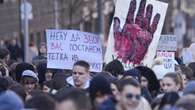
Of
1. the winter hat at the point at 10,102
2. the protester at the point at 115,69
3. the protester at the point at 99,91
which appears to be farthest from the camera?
the protester at the point at 115,69

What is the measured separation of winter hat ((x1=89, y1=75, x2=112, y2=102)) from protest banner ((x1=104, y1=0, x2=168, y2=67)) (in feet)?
19.2

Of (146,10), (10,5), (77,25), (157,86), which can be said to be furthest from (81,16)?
(157,86)

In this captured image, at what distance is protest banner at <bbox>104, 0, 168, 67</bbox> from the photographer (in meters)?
17.5

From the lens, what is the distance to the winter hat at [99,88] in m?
11.4

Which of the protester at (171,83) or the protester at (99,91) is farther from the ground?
the protester at (99,91)

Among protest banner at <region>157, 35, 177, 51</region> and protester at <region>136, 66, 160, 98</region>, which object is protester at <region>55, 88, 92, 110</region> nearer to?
Result: protester at <region>136, 66, 160, 98</region>

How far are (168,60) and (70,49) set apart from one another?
5.29 ft

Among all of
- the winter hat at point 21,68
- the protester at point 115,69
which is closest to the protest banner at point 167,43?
the winter hat at point 21,68

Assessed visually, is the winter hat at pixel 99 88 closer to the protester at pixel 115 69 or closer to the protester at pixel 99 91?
the protester at pixel 99 91

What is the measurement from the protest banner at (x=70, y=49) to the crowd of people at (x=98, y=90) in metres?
0.29

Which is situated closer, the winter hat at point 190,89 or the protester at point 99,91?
the protester at point 99,91

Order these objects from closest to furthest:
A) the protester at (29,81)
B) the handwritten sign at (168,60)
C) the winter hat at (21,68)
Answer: the protester at (29,81) < the winter hat at (21,68) < the handwritten sign at (168,60)

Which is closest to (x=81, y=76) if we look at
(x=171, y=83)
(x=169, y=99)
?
(x=171, y=83)

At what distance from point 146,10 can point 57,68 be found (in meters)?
2.07
